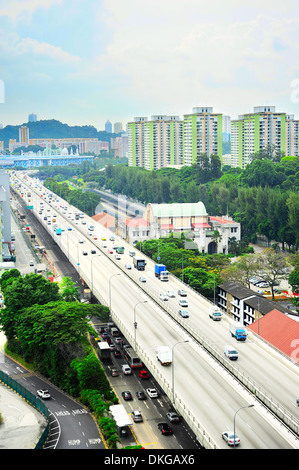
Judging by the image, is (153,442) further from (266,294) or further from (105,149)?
(105,149)

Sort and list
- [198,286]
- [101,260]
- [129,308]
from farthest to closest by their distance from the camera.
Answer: [101,260], [198,286], [129,308]

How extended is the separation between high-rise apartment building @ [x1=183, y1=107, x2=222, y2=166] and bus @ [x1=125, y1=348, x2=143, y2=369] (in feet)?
98.9

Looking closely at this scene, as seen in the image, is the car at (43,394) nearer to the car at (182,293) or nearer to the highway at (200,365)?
the highway at (200,365)

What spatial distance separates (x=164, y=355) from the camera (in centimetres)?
1002

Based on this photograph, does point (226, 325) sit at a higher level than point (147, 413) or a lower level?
higher

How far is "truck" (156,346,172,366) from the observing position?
9938 mm

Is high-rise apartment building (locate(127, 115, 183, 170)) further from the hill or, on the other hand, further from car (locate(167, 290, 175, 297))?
car (locate(167, 290, 175, 297))

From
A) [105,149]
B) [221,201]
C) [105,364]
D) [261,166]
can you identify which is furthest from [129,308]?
[105,149]

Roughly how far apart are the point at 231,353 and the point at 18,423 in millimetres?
3936

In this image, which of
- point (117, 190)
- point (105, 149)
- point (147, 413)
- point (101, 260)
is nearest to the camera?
point (147, 413)

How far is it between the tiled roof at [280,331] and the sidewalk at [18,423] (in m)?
4.90

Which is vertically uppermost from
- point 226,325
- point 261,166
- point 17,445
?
point 261,166

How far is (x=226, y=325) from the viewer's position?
12.2 m

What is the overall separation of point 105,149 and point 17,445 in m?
76.2
